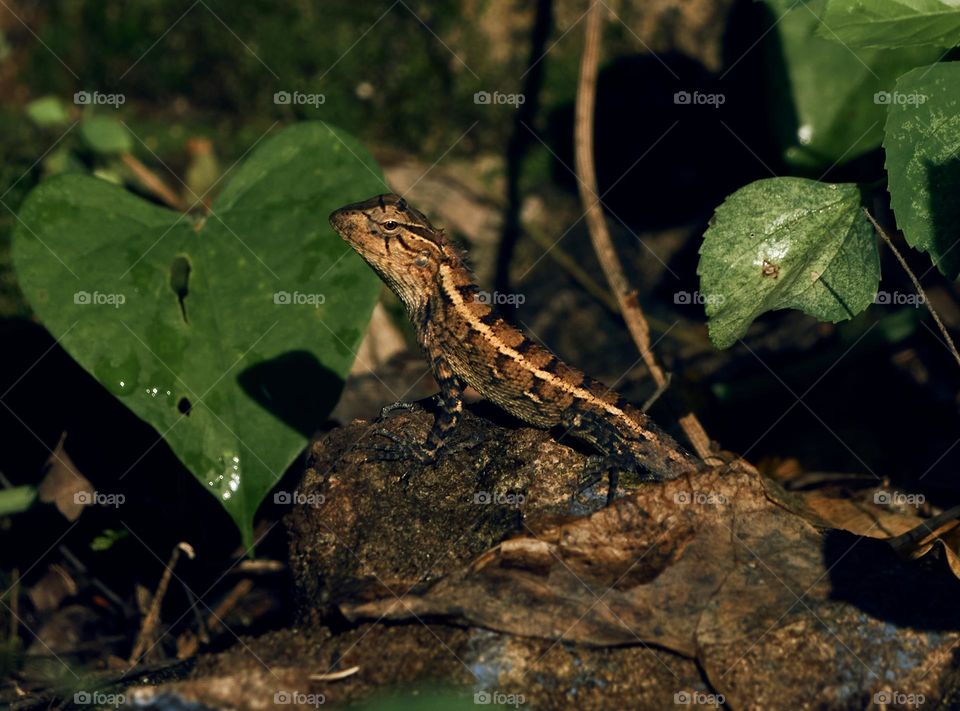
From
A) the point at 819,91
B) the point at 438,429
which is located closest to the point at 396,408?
the point at 438,429

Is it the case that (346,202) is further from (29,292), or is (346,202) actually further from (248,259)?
(29,292)

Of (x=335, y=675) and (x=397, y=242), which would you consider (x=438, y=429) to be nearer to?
(x=397, y=242)

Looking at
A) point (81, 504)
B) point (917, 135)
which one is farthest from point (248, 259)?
point (917, 135)

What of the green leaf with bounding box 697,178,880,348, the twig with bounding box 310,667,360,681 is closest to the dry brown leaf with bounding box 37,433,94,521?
the twig with bounding box 310,667,360,681

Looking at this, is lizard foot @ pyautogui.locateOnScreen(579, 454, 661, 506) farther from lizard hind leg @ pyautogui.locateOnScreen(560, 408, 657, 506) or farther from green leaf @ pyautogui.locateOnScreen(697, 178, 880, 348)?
green leaf @ pyautogui.locateOnScreen(697, 178, 880, 348)

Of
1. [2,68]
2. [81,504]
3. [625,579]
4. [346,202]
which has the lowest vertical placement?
[625,579]

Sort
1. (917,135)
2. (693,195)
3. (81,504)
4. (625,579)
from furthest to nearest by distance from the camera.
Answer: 1. (693,195)
2. (81,504)
3. (917,135)
4. (625,579)
